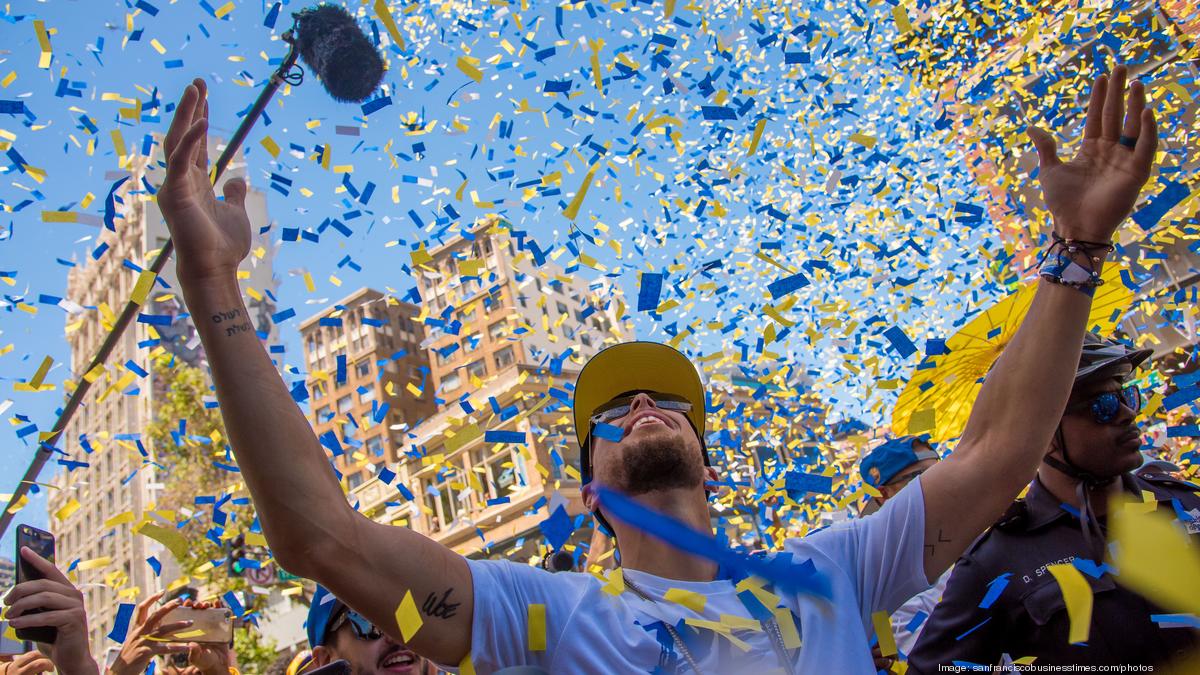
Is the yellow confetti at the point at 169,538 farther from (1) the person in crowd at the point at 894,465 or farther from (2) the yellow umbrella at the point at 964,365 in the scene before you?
(1) the person in crowd at the point at 894,465

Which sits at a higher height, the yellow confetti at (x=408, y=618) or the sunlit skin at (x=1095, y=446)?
the yellow confetti at (x=408, y=618)

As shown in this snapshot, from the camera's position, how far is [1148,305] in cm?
1260

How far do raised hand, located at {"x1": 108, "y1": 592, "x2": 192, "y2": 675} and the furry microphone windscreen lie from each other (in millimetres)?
3779

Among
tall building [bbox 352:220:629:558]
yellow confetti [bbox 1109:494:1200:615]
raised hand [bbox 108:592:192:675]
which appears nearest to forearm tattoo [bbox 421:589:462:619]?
yellow confetti [bbox 1109:494:1200:615]

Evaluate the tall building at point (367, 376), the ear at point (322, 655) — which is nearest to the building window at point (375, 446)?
the tall building at point (367, 376)

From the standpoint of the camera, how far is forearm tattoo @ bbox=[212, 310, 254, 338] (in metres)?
1.67

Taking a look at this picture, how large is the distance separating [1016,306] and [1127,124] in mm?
1644

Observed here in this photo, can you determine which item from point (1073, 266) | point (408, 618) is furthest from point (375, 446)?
point (1073, 266)

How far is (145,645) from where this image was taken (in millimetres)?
3941

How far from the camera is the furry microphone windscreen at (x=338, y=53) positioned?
5852mm

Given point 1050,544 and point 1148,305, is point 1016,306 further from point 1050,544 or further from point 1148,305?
point 1148,305

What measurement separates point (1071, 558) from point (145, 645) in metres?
4.10

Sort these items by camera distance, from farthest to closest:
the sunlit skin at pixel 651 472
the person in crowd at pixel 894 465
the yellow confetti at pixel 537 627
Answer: the person in crowd at pixel 894 465 → the sunlit skin at pixel 651 472 → the yellow confetti at pixel 537 627

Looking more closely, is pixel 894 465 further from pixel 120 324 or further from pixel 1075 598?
pixel 120 324
